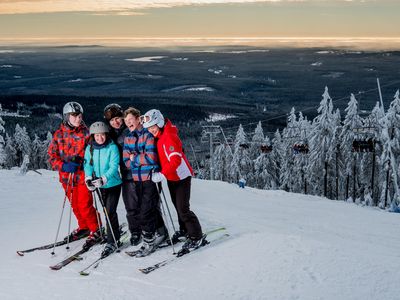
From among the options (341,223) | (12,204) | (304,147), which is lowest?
(304,147)

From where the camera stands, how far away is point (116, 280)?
666 centimetres

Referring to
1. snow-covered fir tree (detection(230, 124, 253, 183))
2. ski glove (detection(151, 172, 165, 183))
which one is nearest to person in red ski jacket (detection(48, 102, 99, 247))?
ski glove (detection(151, 172, 165, 183))

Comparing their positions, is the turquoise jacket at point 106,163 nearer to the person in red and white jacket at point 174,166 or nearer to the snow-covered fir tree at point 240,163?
the person in red and white jacket at point 174,166

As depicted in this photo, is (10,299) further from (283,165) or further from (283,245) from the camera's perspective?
(283,165)

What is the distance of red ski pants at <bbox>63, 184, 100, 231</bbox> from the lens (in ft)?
26.3

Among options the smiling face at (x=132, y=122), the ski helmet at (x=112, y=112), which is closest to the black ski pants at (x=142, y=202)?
the smiling face at (x=132, y=122)

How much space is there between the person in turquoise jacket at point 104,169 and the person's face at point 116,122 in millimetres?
236

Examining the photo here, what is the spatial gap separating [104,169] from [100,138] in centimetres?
53

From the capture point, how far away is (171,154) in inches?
271

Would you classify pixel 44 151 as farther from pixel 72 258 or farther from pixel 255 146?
pixel 72 258

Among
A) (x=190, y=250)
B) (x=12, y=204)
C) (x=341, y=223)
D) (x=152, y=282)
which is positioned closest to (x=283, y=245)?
(x=190, y=250)

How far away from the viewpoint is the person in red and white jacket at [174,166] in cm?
692

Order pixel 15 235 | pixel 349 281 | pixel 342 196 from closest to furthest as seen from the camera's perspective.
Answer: pixel 349 281 → pixel 15 235 → pixel 342 196

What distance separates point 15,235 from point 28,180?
8.54m
